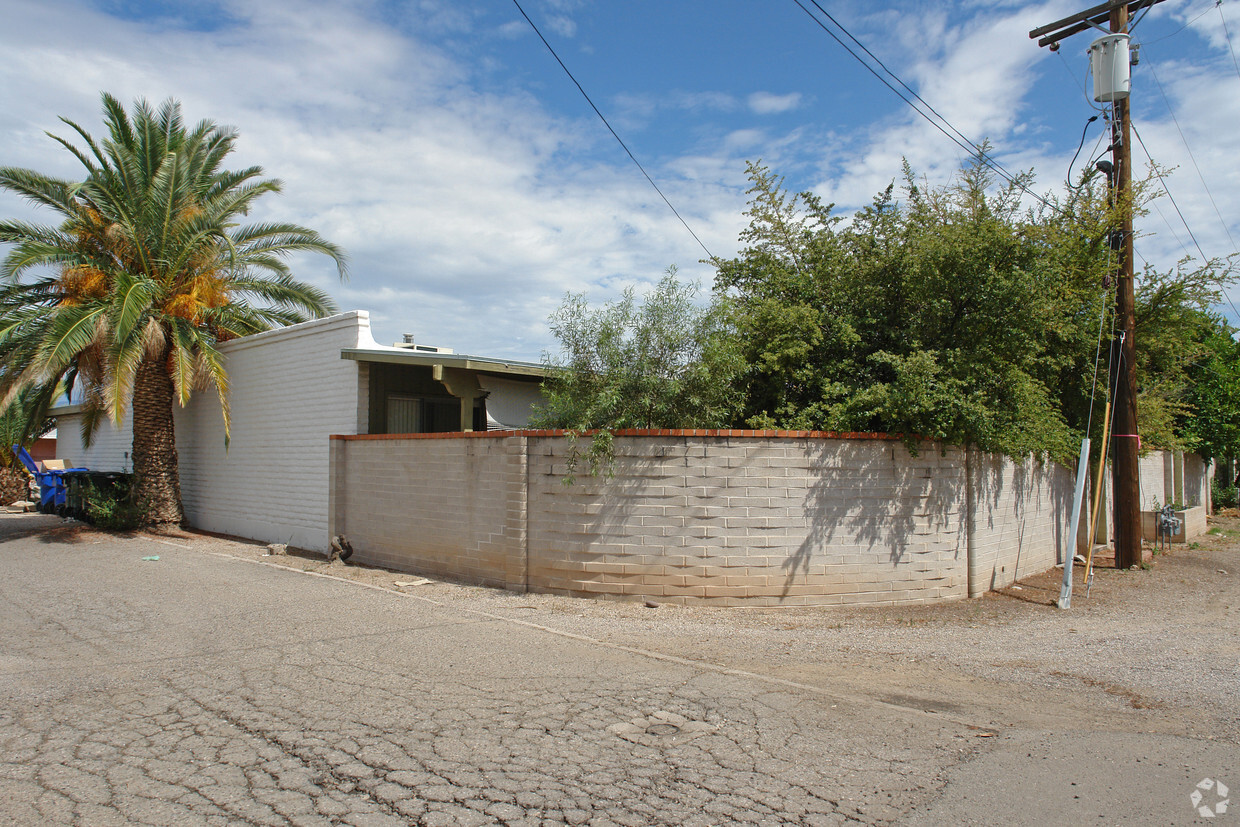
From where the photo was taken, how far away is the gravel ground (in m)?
5.93

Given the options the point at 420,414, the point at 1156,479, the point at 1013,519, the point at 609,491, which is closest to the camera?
the point at 609,491

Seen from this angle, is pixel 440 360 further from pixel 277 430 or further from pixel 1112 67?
pixel 1112 67

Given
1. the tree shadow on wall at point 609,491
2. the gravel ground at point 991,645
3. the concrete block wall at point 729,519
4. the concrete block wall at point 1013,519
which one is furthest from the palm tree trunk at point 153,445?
the concrete block wall at point 1013,519


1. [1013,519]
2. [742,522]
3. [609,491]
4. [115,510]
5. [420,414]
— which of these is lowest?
[115,510]

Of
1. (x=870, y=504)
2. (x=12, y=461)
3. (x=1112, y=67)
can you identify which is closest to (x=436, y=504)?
(x=870, y=504)

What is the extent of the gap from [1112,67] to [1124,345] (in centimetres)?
447

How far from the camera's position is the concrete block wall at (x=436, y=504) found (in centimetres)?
1003

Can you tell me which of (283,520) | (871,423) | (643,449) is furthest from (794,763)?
(283,520)

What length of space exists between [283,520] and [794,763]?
12626 mm

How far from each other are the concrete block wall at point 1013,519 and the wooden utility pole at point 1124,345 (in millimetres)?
923

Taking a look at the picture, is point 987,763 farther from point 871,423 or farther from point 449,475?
point 449,475

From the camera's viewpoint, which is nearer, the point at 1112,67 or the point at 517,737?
the point at 517,737

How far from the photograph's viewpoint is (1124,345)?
1223cm

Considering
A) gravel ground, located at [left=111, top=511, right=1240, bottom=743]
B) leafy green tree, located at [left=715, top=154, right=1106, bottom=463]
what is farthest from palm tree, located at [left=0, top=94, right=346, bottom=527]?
leafy green tree, located at [left=715, top=154, right=1106, bottom=463]
